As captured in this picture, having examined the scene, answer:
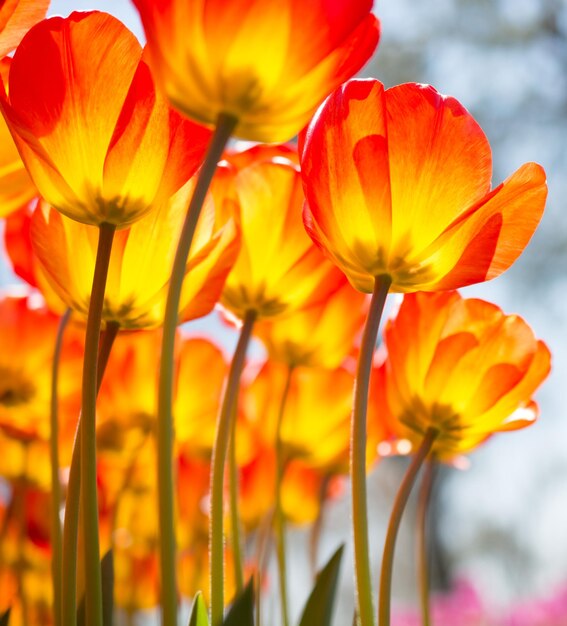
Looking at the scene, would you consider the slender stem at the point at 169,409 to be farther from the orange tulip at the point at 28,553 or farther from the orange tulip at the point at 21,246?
the orange tulip at the point at 28,553

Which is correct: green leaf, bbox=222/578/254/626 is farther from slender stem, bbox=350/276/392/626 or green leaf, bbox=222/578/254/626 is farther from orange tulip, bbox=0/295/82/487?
orange tulip, bbox=0/295/82/487

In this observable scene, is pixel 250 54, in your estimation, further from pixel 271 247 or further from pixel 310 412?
pixel 310 412

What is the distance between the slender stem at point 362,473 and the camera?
0.26 meters

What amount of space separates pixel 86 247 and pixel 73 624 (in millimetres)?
121

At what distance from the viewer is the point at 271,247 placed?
1.22ft

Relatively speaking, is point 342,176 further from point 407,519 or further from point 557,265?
point 557,265

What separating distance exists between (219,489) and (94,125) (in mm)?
114

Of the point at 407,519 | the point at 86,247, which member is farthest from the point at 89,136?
the point at 407,519

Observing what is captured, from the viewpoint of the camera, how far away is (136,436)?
1.63ft

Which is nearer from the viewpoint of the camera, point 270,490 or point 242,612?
point 242,612

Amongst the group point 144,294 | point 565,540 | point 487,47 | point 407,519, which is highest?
point 487,47

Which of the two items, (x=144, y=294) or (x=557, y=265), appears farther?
(x=557, y=265)

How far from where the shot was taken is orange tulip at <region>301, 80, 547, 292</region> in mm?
281

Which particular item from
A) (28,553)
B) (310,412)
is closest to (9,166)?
(310,412)
